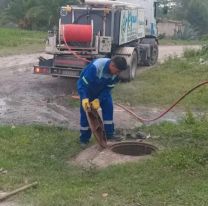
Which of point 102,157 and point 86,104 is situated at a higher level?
point 86,104

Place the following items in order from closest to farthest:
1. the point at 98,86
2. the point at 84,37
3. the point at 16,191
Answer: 1. the point at 16,191
2. the point at 98,86
3. the point at 84,37

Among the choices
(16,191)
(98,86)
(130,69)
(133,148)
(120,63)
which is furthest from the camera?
(130,69)

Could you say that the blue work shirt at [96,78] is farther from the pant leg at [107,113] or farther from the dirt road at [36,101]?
the dirt road at [36,101]

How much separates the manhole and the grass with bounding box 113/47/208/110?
4148mm

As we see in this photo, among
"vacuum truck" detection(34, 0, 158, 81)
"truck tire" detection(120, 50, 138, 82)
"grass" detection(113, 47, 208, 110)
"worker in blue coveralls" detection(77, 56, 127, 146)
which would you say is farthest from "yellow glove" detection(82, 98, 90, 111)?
"truck tire" detection(120, 50, 138, 82)

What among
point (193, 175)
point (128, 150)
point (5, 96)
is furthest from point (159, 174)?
point (5, 96)

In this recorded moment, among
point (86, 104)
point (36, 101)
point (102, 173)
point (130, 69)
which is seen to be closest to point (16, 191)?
point (102, 173)

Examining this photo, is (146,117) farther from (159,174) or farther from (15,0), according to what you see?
(15,0)

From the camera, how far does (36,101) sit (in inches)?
537

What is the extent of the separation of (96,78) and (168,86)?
715 centimetres

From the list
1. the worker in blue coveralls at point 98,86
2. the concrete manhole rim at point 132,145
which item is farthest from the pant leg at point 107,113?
the concrete manhole rim at point 132,145

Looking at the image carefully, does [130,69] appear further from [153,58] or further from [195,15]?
[195,15]

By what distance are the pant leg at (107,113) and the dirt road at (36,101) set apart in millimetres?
1528

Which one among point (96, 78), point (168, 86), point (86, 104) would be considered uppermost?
point (96, 78)
